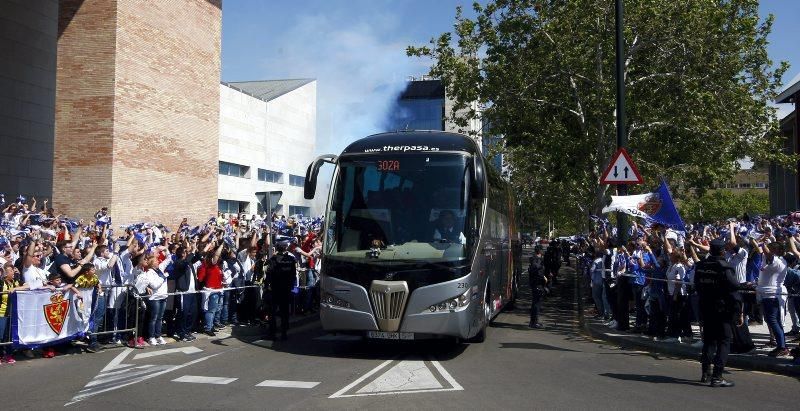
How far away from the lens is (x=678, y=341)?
496 inches

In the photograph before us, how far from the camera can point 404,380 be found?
928cm

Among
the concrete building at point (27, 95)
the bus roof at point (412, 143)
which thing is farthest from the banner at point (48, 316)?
the concrete building at point (27, 95)

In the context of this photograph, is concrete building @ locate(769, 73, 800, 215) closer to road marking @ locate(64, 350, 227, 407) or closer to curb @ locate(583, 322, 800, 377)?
curb @ locate(583, 322, 800, 377)

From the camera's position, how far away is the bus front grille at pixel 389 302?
1094cm

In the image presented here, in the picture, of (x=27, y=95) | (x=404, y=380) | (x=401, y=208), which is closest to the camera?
(x=404, y=380)

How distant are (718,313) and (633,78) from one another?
1682 centimetres

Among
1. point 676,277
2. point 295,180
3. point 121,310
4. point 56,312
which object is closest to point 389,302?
point 121,310

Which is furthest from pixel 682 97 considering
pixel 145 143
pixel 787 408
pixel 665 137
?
pixel 145 143

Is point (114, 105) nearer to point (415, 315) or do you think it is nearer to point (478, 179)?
point (478, 179)

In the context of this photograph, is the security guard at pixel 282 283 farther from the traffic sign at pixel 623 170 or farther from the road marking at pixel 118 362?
the traffic sign at pixel 623 170

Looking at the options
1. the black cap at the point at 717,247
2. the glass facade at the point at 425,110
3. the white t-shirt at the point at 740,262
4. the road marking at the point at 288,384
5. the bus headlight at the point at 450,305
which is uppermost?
the glass facade at the point at 425,110

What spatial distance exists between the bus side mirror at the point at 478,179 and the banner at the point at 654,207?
4768 millimetres

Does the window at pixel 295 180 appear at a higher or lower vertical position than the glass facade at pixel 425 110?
lower

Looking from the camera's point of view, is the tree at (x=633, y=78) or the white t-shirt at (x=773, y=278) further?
the tree at (x=633, y=78)
